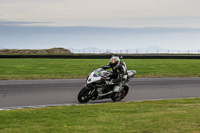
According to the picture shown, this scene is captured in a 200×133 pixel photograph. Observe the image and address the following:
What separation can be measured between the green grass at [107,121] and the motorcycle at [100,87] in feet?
5.99

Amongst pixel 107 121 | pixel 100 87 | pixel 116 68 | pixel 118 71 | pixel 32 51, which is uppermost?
pixel 32 51

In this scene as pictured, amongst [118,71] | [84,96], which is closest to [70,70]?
[118,71]

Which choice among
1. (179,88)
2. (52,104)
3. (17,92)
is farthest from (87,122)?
(179,88)

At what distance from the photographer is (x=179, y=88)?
53.5 ft

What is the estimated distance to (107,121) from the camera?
7523 mm

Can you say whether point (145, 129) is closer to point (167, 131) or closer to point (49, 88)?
point (167, 131)

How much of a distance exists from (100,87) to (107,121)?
13.1 ft

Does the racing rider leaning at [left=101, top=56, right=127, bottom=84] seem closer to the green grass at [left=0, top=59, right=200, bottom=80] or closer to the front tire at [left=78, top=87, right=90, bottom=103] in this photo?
the front tire at [left=78, top=87, right=90, bottom=103]

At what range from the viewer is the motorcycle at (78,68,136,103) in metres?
11.2

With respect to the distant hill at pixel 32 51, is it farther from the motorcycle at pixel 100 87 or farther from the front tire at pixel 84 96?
the front tire at pixel 84 96

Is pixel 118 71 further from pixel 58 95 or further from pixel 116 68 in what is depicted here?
pixel 58 95

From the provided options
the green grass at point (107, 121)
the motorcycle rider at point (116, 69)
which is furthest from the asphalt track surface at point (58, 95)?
the green grass at point (107, 121)

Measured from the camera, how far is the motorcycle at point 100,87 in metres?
11.2

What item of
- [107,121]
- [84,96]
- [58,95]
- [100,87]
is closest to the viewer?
[107,121]
